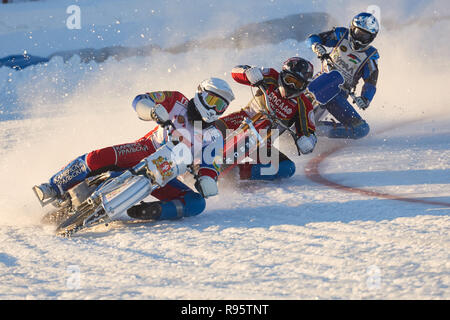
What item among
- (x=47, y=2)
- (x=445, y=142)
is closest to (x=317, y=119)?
(x=445, y=142)

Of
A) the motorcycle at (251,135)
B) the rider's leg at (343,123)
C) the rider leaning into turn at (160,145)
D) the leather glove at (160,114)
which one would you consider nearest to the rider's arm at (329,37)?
the rider's leg at (343,123)

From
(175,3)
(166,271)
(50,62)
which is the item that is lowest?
(166,271)

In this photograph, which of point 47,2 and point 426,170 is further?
point 47,2

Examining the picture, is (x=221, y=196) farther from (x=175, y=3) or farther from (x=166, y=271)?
(x=175, y=3)

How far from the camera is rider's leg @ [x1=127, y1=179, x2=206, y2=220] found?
19.1 feet

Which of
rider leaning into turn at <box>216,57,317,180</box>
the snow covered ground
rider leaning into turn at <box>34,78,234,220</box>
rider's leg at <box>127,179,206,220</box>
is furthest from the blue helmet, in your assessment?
rider's leg at <box>127,179,206,220</box>

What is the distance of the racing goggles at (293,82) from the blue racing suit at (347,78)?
2065mm

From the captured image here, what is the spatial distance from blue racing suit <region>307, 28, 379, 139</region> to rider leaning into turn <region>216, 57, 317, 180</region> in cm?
182

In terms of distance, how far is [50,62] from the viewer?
1697 cm

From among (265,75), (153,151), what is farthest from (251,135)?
(153,151)

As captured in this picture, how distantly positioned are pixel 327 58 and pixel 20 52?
37.4 ft

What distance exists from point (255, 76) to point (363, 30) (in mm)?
2252

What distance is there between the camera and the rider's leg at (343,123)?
9102 millimetres
